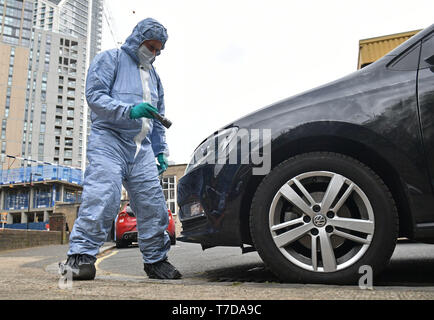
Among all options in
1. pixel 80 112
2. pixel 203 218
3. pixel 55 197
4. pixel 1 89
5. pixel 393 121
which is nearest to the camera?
pixel 393 121

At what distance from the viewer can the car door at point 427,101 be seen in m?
2.13

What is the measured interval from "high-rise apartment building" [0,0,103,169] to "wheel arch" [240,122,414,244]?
83.6 metres

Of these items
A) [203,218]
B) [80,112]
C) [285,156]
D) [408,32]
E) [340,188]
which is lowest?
[203,218]

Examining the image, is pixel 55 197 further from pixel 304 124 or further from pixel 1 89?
pixel 304 124

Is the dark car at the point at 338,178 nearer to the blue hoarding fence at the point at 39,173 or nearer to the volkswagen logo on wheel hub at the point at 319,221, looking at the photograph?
the volkswagen logo on wheel hub at the point at 319,221

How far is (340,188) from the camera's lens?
86.4 inches

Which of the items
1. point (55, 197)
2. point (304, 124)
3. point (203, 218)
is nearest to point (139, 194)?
point (203, 218)

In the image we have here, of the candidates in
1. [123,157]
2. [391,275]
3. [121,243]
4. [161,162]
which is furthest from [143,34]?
[121,243]

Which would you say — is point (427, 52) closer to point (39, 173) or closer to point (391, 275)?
point (391, 275)

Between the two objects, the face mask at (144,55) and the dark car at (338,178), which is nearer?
the dark car at (338,178)

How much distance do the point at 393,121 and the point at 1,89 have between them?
288 ft

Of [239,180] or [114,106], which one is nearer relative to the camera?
[239,180]

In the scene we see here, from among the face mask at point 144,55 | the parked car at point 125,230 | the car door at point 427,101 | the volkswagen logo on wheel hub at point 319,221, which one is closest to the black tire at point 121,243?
the parked car at point 125,230

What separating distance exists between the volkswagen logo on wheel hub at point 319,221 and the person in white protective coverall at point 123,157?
114 cm
